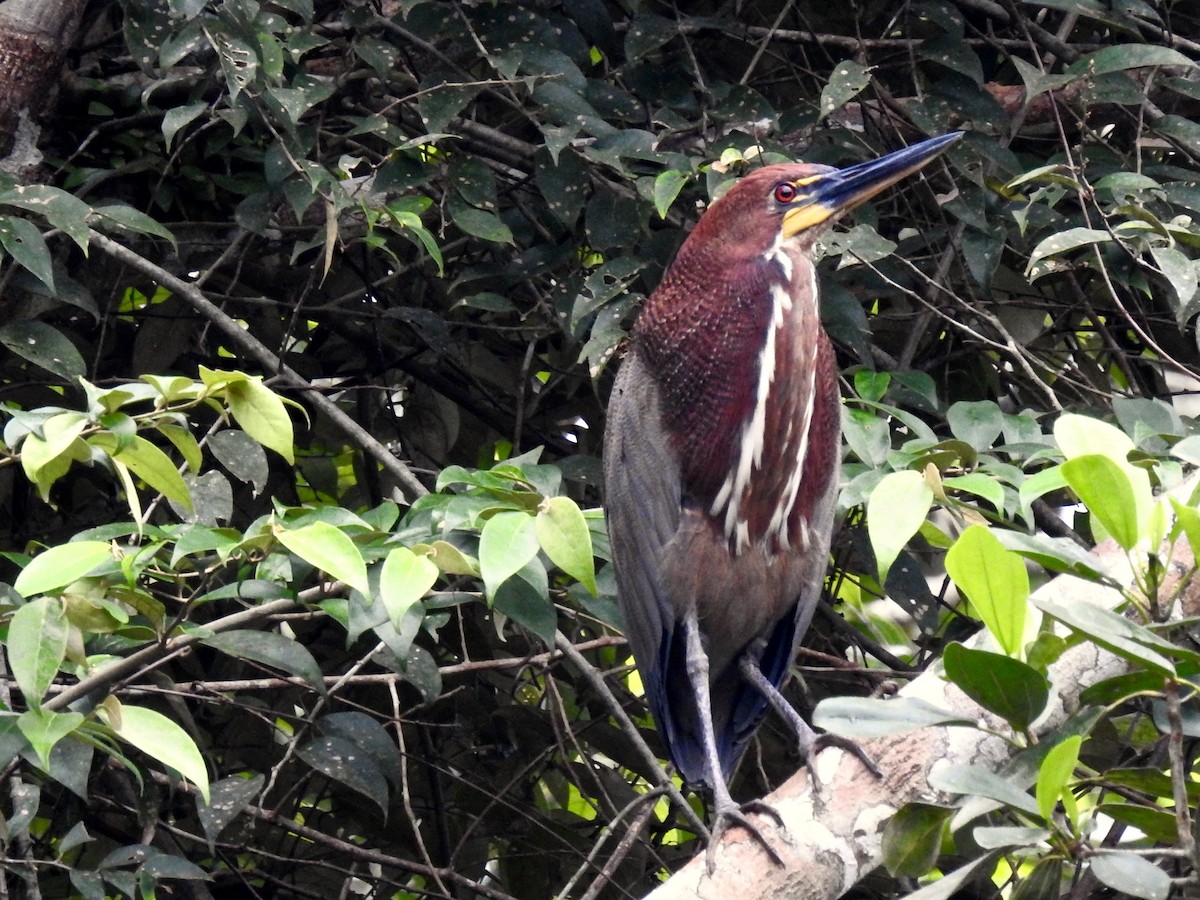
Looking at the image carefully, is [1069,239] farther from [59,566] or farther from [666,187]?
[59,566]

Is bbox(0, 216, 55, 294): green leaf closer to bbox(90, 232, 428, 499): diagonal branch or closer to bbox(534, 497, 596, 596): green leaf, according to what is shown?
bbox(90, 232, 428, 499): diagonal branch

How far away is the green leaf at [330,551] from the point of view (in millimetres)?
1753

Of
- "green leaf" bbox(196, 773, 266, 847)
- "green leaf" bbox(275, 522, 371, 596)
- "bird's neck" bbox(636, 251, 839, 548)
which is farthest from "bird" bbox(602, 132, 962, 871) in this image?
"green leaf" bbox(275, 522, 371, 596)

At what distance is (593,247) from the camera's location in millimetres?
2906

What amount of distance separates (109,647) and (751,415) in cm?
122

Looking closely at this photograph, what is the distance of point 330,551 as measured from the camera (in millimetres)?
1765

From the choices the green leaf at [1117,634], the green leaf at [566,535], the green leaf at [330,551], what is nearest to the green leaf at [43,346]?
the green leaf at [330,551]

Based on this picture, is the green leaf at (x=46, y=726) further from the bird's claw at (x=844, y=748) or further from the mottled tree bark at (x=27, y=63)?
the mottled tree bark at (x=27, y=63)

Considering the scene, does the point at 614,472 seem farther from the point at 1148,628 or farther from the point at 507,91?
the point at 1148,628

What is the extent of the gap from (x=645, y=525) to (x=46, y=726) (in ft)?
3.94

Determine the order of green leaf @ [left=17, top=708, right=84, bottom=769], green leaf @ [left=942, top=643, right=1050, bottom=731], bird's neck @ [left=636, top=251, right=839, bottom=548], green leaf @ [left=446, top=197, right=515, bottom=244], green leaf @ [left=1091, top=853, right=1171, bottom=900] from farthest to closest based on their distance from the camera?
green leaf @ [left=446, top=197, right=515, bottom=244] < bird's neck @ [left=636, top=251, right=839, bottom=548] < green leaf @ [left=17, top=708, right=84, bottom=769] < green leaf @ [left=942, top=643, right=1050, bottom=731] < green leaf @ [left=1091, top=853, right=1171, bottom=900]

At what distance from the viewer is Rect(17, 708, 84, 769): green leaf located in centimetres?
174

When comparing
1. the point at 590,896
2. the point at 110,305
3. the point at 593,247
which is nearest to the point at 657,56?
the point at 593,247

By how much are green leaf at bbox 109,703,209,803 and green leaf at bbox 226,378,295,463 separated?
0.41 m
